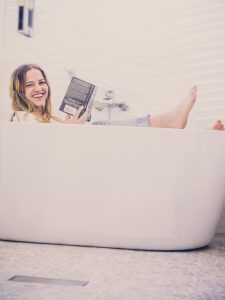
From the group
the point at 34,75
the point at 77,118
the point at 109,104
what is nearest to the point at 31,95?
the point at 34,75

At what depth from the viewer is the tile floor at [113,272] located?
56.3 inches

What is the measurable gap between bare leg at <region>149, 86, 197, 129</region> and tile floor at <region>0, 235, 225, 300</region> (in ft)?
3.10

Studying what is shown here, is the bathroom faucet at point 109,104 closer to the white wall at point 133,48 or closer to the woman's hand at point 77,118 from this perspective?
the white wall at point 133,48

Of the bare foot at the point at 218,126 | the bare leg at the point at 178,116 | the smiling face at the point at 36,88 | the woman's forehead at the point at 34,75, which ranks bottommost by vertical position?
the bare foot at the point at 218,126

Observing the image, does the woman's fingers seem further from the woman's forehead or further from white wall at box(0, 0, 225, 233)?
the woman's forehead

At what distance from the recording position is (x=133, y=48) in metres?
3.20

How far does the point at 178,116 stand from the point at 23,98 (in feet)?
3.51

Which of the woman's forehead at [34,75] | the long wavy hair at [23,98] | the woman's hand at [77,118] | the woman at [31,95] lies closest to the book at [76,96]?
the woman's hand at [77,118]

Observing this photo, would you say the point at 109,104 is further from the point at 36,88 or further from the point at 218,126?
the point at 218,126

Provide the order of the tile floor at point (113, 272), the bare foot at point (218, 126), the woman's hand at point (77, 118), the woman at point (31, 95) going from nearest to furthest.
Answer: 1. the tile floor at point (113, 272)
2. the bare foot at point (218, 126)
3. the woman's hand at point (77, 118)
4. the woman at point (31, 95)

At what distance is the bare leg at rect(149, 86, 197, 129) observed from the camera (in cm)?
296

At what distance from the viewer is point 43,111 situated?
10.4ft

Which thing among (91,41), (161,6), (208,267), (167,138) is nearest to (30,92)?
(91,41)

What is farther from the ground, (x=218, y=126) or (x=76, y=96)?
(x=76, y=96)
